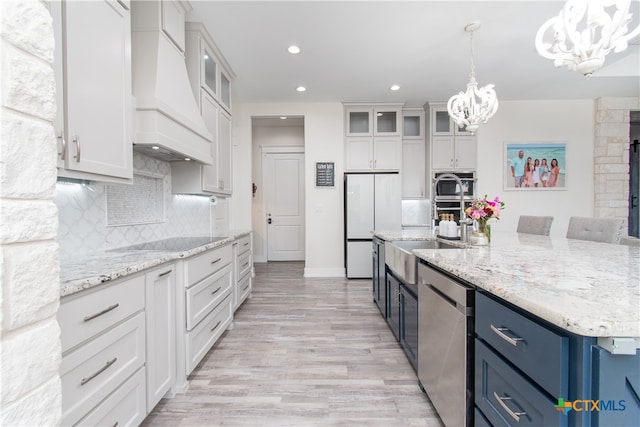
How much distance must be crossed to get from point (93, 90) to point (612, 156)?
6932mm

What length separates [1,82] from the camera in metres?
0.48

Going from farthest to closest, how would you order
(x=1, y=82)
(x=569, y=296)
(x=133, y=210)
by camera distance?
1. (x=133, y=210)
2. (x=569, y=296)
3. (x=1, y=82)

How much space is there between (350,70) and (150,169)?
2.65 meters

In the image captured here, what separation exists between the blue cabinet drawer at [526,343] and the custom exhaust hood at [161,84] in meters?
1.94

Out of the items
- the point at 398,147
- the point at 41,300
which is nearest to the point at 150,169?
the point at 41,300

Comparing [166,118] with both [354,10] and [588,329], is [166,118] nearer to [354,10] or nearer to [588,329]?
[354,10]

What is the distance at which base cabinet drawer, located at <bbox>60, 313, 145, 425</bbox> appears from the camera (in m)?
1.01

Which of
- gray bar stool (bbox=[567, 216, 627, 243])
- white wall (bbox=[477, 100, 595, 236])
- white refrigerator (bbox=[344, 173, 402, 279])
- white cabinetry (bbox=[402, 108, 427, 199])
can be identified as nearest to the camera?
gray bar stool (bbox=[567, 216, 627, 243])

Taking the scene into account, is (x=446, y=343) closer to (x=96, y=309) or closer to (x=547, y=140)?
(x=96, y=309)

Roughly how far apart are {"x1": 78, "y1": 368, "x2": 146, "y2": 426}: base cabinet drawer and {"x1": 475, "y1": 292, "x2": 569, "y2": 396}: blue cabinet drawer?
5.06 feet

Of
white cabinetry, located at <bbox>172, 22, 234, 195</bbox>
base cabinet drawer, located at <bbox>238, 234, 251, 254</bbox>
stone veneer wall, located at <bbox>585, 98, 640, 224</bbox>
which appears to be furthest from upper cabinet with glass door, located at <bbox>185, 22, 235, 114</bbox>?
stone veneer wall, located at <bbox>585, 98, 640, 224</bbox>

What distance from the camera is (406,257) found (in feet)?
6.15

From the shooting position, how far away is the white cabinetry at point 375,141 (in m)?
4.77

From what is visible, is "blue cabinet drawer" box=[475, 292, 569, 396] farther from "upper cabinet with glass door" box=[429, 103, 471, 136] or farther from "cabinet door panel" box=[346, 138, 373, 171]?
"upper cabinet with glass door" box=[429, 103, 471, 136]
